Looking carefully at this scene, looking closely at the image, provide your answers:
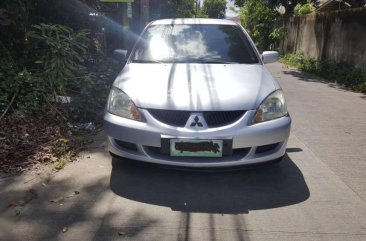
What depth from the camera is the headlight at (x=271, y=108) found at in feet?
12.0

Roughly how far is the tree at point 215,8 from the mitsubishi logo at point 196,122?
55283 mm

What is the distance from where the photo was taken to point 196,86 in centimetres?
385

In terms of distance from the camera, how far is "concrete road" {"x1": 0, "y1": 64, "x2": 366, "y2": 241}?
3.05 metres

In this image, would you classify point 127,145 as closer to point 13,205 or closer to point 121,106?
point 121,106

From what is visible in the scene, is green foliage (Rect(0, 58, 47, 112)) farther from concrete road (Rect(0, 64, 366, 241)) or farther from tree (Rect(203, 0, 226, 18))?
tree (Rect(203, 0, 226, 18))

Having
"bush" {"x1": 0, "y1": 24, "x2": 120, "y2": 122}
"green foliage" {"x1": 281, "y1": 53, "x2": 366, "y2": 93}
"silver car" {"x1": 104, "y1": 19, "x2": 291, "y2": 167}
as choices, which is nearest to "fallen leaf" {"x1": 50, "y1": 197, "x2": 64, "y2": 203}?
"silver car" {"x1": 104, "y1": 19, "x2": 291, "y2": 167}

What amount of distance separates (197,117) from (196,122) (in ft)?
0.15

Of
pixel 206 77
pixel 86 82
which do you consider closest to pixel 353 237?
pixel 206 77

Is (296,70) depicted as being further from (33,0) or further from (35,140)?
(35,140)

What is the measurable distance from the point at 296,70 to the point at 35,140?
11090 mm

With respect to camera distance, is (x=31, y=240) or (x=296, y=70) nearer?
(x=31, y=240)

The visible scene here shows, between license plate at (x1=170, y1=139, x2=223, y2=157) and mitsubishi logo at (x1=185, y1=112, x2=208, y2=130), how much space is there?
0.42ft

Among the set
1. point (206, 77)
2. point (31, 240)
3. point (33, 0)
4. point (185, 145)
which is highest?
point (33, 0)

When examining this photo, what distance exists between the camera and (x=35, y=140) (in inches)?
190
